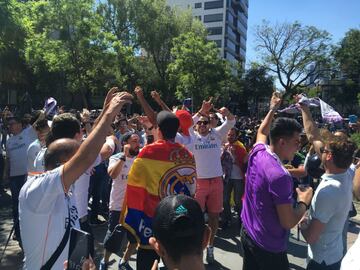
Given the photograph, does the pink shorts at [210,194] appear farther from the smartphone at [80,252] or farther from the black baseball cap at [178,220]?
the black baseball cap at [178,220]

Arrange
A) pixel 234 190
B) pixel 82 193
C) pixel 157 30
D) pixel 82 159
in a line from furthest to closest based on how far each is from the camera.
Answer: pixel 157 30 → pixel 234 190 → pixel 82 193 → pixel 82 159

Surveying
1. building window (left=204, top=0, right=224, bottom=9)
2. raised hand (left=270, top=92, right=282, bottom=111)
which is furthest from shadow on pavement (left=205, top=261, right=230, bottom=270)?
building window (left=204, top=0, right=224, bottom=9)

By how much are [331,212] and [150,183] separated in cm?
155

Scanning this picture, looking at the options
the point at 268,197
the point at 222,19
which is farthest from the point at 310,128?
the point at 222,19

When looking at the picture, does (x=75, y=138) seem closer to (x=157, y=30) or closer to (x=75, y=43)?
(x=75, y=43)

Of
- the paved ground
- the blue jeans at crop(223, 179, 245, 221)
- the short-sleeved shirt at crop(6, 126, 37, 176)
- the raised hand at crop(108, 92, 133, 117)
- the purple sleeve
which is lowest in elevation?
the paved ground

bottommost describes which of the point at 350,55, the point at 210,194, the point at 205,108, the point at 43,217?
the point at 210,194

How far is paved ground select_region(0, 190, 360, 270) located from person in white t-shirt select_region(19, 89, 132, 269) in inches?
129

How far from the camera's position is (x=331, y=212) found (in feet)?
9.43

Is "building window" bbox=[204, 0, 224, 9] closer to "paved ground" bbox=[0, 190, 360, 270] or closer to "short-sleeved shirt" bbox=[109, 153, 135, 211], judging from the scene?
"paved ground" bbox=[0, 190, 360, 270]

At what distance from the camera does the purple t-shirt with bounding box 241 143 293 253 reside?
291cm

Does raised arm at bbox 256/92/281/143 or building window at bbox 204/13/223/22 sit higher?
building window at bbox 204/13/223/22

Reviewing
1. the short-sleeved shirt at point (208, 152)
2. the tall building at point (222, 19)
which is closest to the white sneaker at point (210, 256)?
the short-sleeved shirt at point (208, 152)

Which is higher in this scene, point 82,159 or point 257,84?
point 257,84
